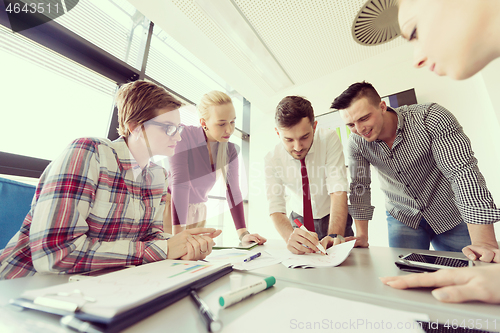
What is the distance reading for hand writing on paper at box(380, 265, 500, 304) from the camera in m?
0.36

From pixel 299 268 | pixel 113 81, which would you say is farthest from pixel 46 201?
pixel 113 81

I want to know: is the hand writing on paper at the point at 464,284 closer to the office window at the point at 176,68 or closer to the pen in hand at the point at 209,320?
the pen in hand at the point at 209,320

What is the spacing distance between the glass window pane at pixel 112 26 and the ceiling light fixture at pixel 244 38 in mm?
758

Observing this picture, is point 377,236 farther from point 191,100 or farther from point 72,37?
point 72,37

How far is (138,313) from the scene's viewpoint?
310mm

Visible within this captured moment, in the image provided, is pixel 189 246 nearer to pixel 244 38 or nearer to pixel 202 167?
pixel 202 167

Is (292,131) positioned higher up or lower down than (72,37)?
lower down

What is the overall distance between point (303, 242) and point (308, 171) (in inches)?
30.6

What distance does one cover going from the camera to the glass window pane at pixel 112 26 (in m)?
1.59

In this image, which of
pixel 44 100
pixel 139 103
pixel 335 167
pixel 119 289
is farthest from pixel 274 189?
pixel 44 100

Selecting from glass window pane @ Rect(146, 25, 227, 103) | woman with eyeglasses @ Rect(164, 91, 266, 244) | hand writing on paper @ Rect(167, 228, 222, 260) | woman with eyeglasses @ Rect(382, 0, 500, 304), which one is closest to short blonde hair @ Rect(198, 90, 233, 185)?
woman with eyeglasses @ Rect(164, 91, 266, 244)

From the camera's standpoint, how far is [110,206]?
0.74 m

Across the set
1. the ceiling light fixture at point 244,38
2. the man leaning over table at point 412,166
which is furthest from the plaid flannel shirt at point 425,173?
the ceiling light fixture at point 244,38

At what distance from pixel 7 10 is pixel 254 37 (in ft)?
5.65
